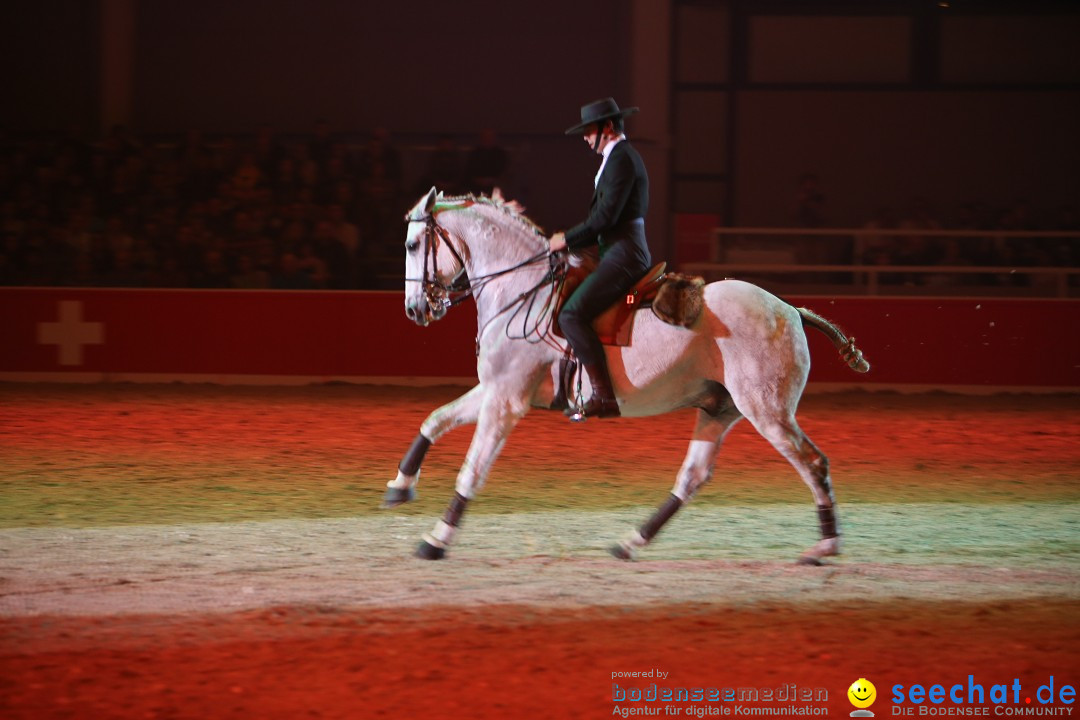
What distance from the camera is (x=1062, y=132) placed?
20.9m

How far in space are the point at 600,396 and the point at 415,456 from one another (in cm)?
144

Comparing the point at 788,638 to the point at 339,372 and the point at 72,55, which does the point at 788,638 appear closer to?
the point at 339,372

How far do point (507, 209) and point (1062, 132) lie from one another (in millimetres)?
15915

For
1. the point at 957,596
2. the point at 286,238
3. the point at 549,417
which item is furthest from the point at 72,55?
the point at 957,596

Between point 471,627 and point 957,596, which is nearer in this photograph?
point 471,627

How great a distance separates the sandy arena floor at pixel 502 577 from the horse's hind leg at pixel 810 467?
23 cm

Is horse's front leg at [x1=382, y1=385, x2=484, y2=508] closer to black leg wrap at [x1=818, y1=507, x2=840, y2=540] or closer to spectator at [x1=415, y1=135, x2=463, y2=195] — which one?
black leg wrap at [x1=818, y1=507, x2=840, y2=540]

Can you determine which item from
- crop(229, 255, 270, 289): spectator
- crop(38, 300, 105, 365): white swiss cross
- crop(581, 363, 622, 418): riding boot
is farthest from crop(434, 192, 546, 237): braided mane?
crop(38, 300, 105, 365): white swiss cross

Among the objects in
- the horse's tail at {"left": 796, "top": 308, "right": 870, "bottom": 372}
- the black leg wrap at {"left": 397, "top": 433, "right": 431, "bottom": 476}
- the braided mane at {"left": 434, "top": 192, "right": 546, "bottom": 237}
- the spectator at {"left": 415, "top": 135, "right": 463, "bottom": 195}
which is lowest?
the black leg wrap at {"left": 397, "top": 433, "right": 431, "bottom": 476}

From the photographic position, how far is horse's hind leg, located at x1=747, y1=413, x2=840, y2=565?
7414 millimetres

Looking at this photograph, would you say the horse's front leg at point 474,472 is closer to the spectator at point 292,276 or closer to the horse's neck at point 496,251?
the horse's neck at point 496,251

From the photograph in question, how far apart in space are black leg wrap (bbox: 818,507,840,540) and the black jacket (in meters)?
2.09

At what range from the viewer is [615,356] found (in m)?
7.59

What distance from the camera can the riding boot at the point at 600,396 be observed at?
24.7 ft
